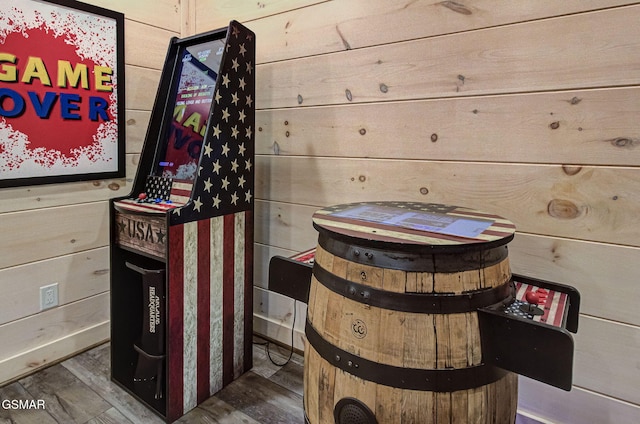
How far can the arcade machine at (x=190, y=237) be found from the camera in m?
1.55

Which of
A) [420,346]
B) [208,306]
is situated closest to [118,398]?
[208,306]

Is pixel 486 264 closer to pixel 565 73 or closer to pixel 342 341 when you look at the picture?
pixel 342 341

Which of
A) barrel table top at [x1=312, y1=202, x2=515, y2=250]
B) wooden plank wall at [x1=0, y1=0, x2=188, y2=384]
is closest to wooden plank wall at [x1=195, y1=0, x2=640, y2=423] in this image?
barrel table top at [x1=312, y1=202, x2=515, y2=250]

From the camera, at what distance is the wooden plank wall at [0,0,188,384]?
5.80ft

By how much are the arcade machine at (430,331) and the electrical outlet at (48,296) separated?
1.56 m

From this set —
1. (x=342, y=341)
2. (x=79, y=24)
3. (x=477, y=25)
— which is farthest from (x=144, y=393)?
A: (x=477, y=25)

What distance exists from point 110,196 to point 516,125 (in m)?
1.91

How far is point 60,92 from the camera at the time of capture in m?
1.80

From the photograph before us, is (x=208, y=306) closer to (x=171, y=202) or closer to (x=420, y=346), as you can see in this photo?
(x=171, y=202)

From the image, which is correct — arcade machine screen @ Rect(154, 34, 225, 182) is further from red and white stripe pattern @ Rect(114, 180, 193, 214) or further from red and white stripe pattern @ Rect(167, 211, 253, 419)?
red and white stripe pattern @ Rect(167, 211, 253, 419)

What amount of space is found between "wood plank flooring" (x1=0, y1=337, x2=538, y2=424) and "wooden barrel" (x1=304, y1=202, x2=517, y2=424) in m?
0.79

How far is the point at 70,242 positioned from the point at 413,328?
1782mm

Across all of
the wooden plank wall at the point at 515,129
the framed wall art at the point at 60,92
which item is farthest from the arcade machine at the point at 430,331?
the framed wall art at the point at 60,92

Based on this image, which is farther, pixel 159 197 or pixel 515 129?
pixel 159 197
